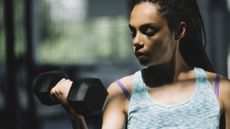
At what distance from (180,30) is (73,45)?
24.0 ft

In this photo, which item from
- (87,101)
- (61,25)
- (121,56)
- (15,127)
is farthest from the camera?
(121,56)

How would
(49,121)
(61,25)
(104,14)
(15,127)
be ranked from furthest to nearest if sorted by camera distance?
(104,14) < (61,25) < (49,121) < (15,127)

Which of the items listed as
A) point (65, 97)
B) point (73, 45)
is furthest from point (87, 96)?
point (73, 45)

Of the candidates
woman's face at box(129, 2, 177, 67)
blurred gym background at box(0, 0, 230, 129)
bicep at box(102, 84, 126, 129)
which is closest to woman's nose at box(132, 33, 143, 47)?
woman's face at box(129, 2, 177, 67)

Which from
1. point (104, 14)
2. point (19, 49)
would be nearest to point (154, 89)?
point (19, 49)

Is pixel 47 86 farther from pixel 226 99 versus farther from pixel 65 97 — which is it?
pixel 226 99

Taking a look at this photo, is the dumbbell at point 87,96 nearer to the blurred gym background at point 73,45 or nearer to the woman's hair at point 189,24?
the woman's hair at point 189,24

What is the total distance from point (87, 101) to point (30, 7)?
8.22ft

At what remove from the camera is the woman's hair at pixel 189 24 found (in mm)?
1073

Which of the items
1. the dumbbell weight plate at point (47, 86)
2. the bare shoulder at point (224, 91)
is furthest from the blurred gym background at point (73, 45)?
the bare shoulder at point (224, 91)

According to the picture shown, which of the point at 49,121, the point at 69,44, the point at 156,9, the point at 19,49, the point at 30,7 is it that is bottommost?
the point at 49,121

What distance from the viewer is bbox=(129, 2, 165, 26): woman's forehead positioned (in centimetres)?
105

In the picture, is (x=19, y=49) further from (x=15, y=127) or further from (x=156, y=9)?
(x=156, y=9)

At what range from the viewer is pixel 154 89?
1.09 m
